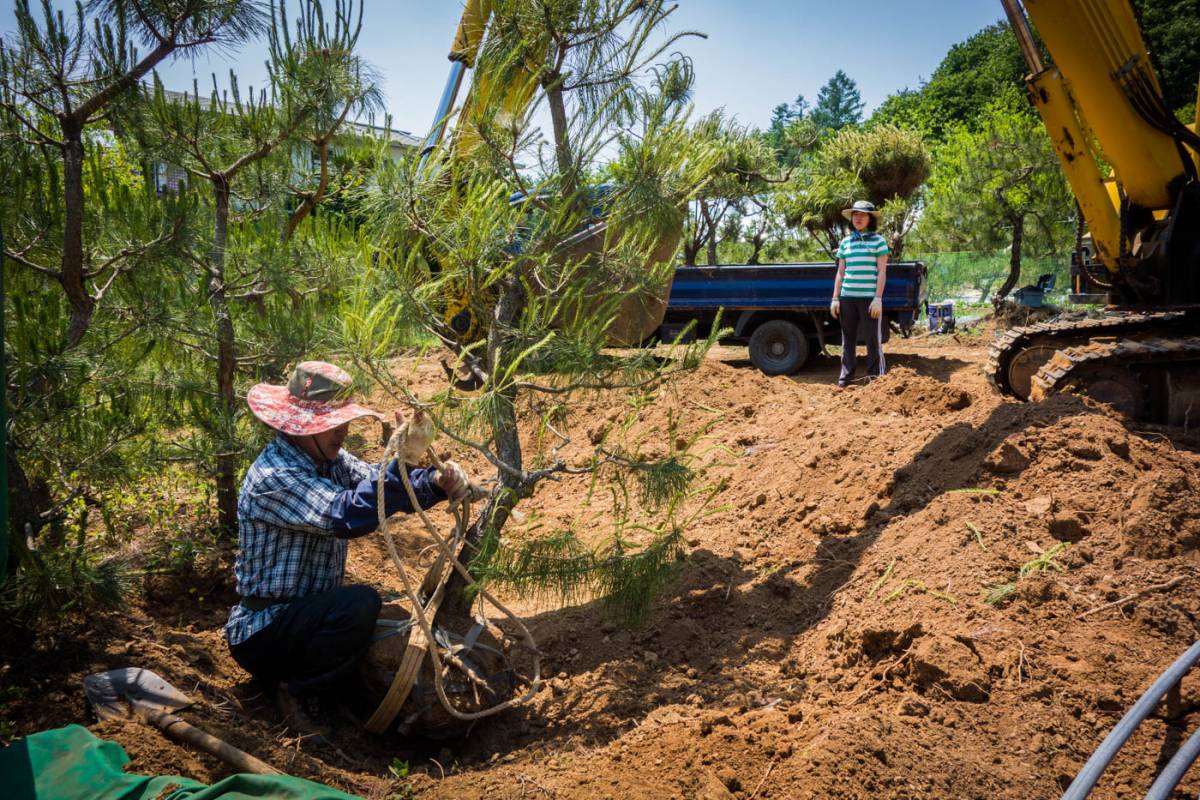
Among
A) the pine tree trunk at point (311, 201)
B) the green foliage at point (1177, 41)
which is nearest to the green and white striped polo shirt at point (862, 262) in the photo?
the pine tree trunk at point (311, 201)

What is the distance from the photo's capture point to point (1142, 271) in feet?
18.3

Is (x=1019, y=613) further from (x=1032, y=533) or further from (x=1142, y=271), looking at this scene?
(x=1142, y=271)

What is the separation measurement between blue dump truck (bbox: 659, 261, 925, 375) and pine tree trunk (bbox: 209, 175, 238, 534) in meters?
5.73

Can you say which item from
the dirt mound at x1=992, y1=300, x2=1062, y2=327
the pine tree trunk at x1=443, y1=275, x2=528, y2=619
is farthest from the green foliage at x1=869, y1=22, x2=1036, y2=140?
the pine tree trunk at x1=443, y1=275, x2=528, y2=619

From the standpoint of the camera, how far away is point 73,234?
3354 millimetres

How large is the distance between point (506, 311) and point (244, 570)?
4.63ft

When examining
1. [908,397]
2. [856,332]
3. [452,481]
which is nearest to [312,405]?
[452,481]

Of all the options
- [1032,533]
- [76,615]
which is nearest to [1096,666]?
[1032,533]

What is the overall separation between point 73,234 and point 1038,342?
585 centimetres

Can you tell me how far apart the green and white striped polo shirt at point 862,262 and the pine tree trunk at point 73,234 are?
5.38 metres

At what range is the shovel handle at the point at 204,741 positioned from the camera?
8.16ft

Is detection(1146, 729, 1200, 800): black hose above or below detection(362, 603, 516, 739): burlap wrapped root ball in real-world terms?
above

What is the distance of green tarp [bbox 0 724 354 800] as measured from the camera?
203cm

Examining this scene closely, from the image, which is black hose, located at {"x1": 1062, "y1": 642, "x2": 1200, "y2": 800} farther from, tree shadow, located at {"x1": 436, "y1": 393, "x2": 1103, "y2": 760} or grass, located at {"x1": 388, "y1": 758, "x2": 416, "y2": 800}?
grass, located at {"x1": 388, "y1": 758, "x2": 416, "y2": 800}
